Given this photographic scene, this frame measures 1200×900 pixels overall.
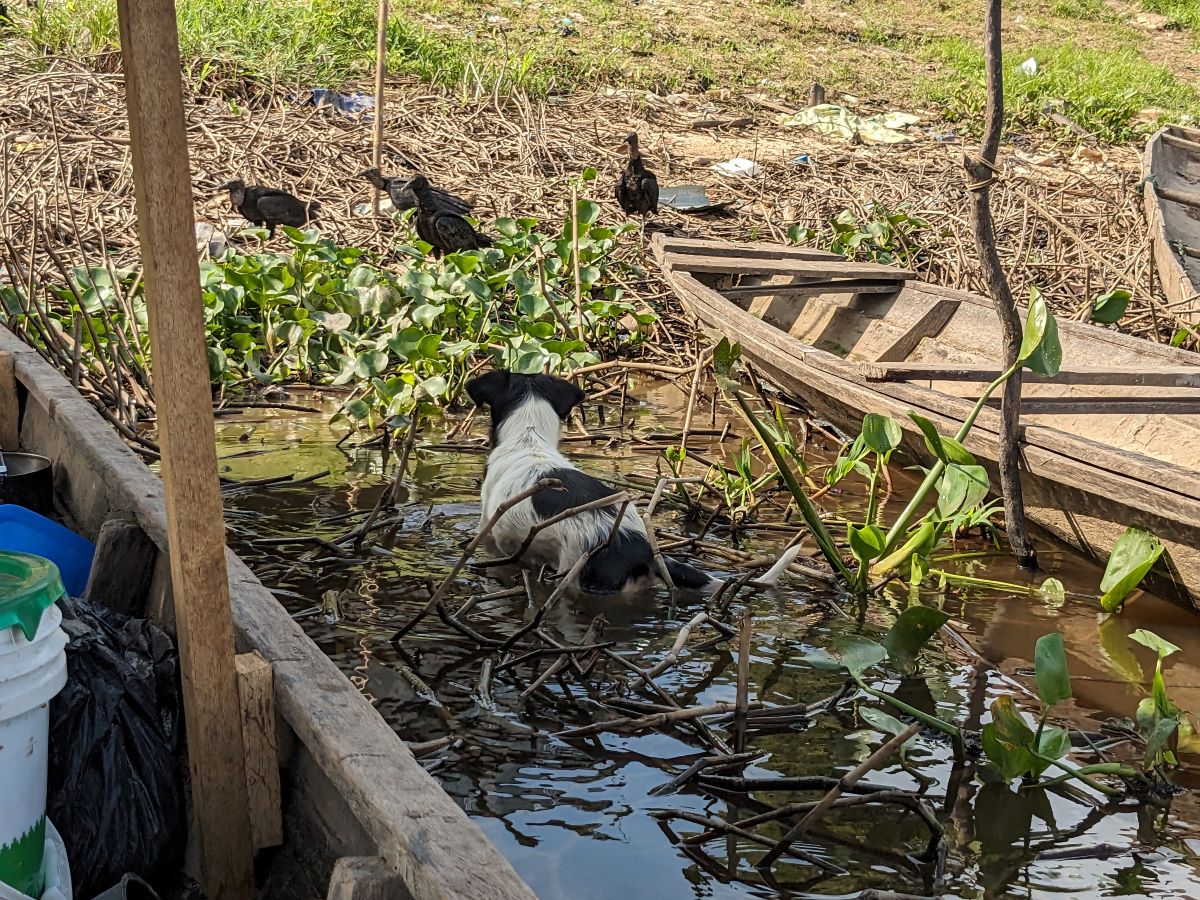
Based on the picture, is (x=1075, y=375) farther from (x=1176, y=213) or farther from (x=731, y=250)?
(x=1176, y=213)

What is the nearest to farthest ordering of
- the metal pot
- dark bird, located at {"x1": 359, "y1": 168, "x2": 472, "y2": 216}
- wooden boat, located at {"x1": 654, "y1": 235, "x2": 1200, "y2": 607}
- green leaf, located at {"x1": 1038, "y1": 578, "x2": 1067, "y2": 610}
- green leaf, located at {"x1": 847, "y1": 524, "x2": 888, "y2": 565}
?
1. the metal pot
2. green leaf, located at {"x1": 847, "y1": 524, "x2": 888, "y2": 565}
3. wooden boat, located at {"x1": 654, "y1": 235, "x2": 1200, "y2": 607}
4. green leaf, located at {"x1": 1038, "y1": 578, "x2": 1067, "y2": 610}
5. dark bird, located at {"x1": 359, "y1": 168, "x2": 472, "y2": 216}

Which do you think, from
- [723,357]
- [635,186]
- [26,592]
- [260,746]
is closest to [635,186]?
[635,186]

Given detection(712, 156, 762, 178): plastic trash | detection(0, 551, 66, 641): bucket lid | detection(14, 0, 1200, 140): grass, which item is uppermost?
detection(14, 0, 1200, 140): grass

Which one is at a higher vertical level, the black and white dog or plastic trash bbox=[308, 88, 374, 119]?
plastic trash bbox=[308, 88, 374, 119]

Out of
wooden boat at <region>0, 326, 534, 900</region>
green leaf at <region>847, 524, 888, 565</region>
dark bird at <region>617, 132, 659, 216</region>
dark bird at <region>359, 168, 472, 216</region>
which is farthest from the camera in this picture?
dark bird at <region>617, 132, 659, 216</region>

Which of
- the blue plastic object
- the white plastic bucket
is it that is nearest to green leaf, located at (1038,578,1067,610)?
the blue plastic object

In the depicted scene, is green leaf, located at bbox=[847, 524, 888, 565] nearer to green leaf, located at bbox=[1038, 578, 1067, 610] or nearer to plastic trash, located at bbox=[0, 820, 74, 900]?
green leaf, located at bbox=[1038, 578, 1067, 610]

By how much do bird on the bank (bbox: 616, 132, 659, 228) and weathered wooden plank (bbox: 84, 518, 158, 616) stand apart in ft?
20.5

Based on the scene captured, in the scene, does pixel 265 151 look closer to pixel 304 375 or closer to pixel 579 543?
pixel 304 375

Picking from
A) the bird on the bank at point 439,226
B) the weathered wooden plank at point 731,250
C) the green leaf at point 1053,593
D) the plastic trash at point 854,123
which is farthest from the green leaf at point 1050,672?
the plastic trash at point 854,123

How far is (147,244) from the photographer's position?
6.48 feet

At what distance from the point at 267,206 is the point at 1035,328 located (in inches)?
238

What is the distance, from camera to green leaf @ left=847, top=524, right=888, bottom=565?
4047mm

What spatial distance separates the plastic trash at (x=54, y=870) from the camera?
208cm
